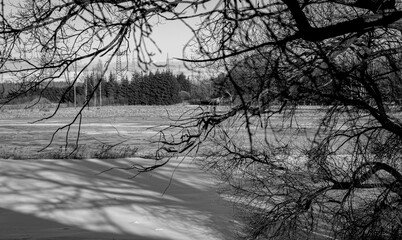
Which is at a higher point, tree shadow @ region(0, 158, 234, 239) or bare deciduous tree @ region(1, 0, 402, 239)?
bare deciduous tree @ region(1, 0, 402, 239)

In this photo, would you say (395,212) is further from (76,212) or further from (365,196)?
(76,212)

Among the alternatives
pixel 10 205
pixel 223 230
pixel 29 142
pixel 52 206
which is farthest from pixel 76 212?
pixel 29 142

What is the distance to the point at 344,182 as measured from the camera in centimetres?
677

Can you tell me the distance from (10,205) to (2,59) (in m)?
7.86

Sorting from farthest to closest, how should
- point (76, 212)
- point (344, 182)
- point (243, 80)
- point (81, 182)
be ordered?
point (81, 182) < point (76, 212) < point (344, 182) < point (243, 80)

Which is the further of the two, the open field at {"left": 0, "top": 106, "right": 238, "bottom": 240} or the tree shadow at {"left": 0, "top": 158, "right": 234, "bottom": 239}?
the tree shadow at {"left": 0, "top": 158, "right": 234, "bottom": 239}

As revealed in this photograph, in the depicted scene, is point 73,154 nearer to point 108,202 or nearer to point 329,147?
point 108,202

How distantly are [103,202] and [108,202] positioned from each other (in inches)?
4.5

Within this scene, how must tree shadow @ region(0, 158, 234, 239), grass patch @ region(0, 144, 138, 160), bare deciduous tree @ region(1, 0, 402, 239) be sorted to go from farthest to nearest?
grass patch @ region(0, 144, 138, 160) → tree shadow @ region(0, 158, 234, 239) → bare deciduous tree @ region(1, 0, 402, 239)

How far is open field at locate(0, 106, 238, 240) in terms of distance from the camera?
9.00 metres

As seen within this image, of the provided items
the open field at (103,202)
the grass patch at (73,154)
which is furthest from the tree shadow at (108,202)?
the grass patch at (73,154)

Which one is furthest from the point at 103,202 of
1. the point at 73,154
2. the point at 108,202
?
the point at 73,154

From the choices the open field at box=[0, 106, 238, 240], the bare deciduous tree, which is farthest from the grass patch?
the bare deciduous tree

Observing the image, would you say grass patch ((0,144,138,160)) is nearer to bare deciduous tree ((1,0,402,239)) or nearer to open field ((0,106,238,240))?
open field ((0,106,238,240))
